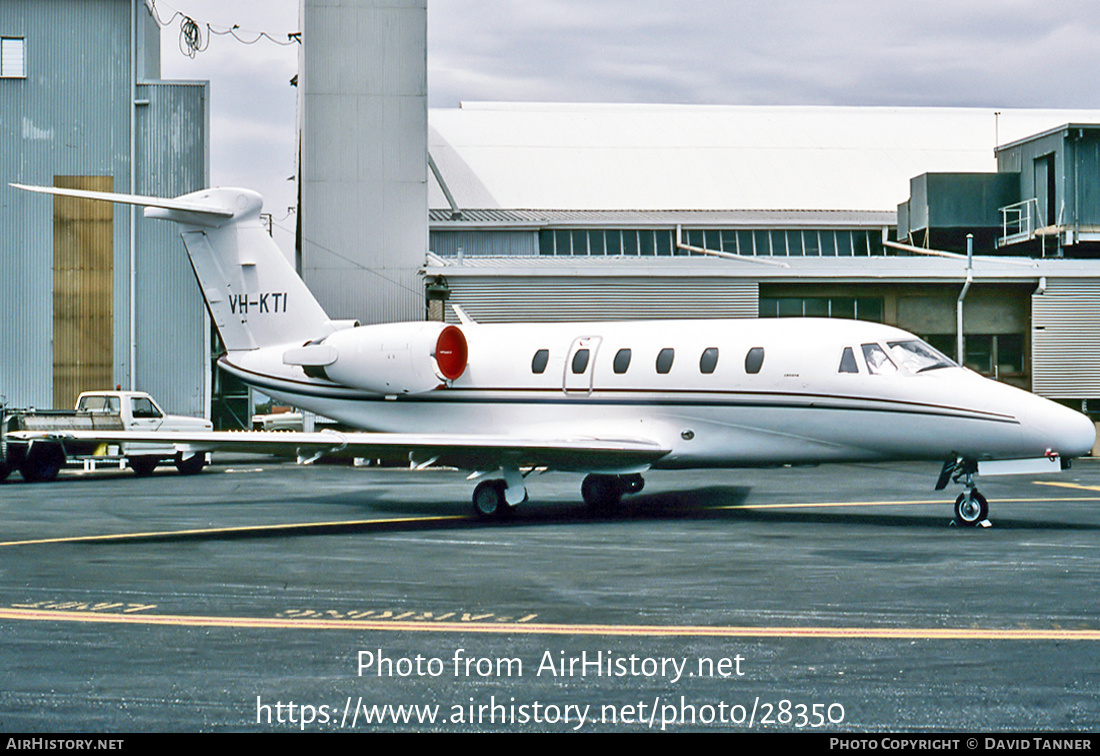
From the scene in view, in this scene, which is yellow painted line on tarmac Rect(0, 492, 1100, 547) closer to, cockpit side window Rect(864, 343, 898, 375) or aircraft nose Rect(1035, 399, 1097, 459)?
cockpit side window Rect(864, 343, 898, 375)

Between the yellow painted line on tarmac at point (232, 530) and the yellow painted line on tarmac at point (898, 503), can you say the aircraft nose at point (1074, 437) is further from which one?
the yellow painted line on tarmac at point (232, 530)

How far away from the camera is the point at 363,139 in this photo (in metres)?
34.9

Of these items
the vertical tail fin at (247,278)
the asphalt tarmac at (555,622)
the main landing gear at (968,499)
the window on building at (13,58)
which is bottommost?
the asphalt tarmac at (555,622)

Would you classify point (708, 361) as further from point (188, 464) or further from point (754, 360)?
point (188, 464)

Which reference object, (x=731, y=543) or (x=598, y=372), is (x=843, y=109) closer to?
(x=598, y=372)

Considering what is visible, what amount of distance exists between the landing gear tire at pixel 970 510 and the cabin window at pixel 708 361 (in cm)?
397

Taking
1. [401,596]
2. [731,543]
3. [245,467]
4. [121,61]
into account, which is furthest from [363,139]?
[401,596]

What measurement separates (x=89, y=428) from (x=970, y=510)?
810 inches

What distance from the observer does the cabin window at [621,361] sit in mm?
18125

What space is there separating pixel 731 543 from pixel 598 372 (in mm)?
4942

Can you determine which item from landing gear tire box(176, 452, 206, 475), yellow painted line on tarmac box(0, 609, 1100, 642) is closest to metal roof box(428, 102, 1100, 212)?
landing gear tire box(176, 452, 206, 475)

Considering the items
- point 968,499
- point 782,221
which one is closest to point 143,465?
point 968,499

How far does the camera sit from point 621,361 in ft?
59.7

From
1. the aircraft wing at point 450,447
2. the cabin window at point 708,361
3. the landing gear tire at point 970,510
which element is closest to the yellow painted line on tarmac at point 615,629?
the landing gear tire at point 970,510
